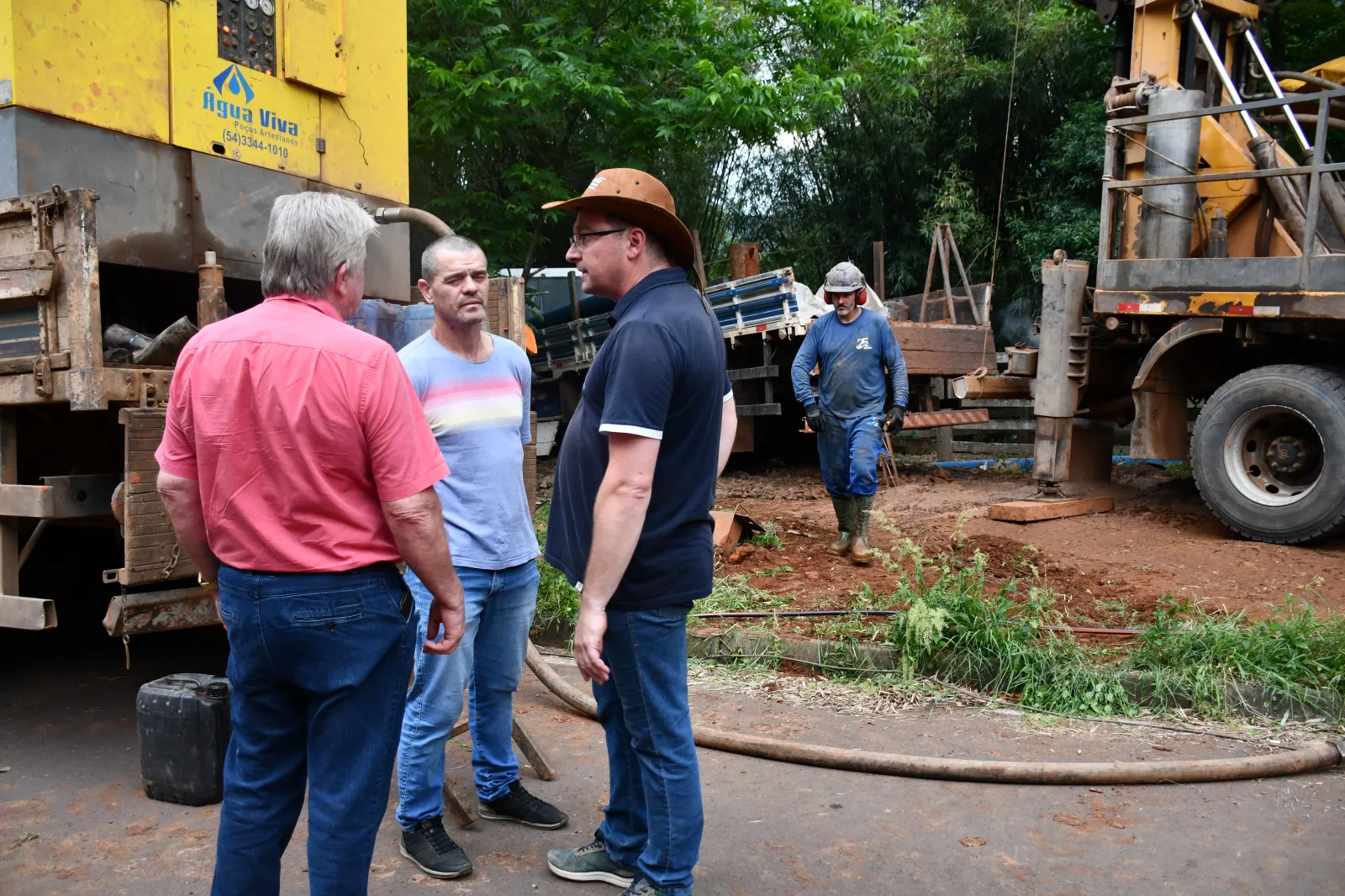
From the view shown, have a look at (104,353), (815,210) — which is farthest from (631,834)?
(815,210)

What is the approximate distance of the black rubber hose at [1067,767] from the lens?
3961 millimetres

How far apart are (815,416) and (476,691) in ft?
14.7

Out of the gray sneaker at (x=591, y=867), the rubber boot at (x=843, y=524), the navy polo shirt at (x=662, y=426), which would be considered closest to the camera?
the navy polo shirt at (x=662, y=426)

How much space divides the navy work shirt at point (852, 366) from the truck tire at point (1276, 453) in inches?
87.7

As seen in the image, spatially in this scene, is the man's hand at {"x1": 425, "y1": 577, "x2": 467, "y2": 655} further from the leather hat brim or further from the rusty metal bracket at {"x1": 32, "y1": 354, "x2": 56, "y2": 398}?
the rusty metal bracket at {"x1": 32, "y1": 354, "x2": 56, "y2": 398}

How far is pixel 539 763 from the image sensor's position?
4098 millimetres

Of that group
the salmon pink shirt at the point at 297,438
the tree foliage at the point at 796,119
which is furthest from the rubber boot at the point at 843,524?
the salmon pink shirt at the point at 297,438

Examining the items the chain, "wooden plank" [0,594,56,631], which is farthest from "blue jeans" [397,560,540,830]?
"wooden plank" [0,594,56,631]

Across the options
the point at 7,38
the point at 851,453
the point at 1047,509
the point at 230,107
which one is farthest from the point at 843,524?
the point at 7,38

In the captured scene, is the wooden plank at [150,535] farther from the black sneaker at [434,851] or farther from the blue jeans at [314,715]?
the blue jeans at [314,715]

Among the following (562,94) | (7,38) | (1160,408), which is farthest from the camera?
(562,94)

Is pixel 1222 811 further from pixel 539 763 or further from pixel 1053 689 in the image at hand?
pixel 539 763

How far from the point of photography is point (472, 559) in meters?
3.40

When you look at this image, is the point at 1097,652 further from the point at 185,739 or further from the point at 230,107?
the point at 230,107
